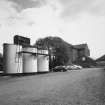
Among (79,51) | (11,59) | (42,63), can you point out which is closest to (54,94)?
(11,59)

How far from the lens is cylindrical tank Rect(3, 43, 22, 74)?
2584 cm

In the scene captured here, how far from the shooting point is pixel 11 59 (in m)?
26.1

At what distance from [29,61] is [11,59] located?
3.74 metres

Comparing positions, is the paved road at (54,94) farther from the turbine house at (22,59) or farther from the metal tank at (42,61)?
the metal tank at (42,61)

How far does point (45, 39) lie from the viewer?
73875 millimetres

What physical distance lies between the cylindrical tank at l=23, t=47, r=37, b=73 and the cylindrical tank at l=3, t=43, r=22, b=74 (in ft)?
4.00

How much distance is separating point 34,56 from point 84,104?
23.5 metres

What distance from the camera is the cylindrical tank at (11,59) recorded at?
25.8 metres

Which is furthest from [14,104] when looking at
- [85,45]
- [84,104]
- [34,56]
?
[85,45]

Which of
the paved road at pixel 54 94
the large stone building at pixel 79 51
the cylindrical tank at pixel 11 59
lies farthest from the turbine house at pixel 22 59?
the large stone building at pixel 79 51

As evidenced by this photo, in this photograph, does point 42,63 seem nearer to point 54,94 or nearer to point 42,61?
point 42,61

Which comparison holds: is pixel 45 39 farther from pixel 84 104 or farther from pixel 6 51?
pixel 84 104

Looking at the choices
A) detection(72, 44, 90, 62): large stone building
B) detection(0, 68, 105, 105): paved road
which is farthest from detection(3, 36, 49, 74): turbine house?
detection(72, 44, 90, 62): large stone building

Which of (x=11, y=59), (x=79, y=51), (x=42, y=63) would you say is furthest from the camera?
(x=79, y=51)
